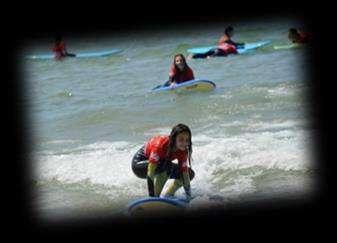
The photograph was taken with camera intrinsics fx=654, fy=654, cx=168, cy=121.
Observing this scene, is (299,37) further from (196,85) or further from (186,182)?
(186,182)

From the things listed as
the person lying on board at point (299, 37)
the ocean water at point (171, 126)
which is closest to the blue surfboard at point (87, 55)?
the ocean water at point (171, 126)

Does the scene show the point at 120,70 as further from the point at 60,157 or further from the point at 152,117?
the point at 60,157

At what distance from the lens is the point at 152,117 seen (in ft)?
29.1

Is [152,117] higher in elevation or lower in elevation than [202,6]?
higher

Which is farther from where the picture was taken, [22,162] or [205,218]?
[22,162]

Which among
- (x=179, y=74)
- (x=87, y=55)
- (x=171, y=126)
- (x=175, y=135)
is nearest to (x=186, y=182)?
(x=175, y=135)

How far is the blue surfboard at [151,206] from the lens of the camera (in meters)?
4.85

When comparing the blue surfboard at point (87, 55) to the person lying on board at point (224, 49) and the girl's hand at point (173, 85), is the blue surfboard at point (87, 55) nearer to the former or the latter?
the person lying on board at point (224, 49)

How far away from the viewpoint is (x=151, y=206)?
15.9 feet

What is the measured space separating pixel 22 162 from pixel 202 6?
144 inches

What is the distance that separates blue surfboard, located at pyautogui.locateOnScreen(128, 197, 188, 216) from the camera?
4.85 m

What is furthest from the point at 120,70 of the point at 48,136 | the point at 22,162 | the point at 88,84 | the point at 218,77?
the point at 22,162

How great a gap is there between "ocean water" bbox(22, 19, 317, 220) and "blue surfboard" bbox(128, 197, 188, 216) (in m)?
0.34

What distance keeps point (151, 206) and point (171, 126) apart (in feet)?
11.2
